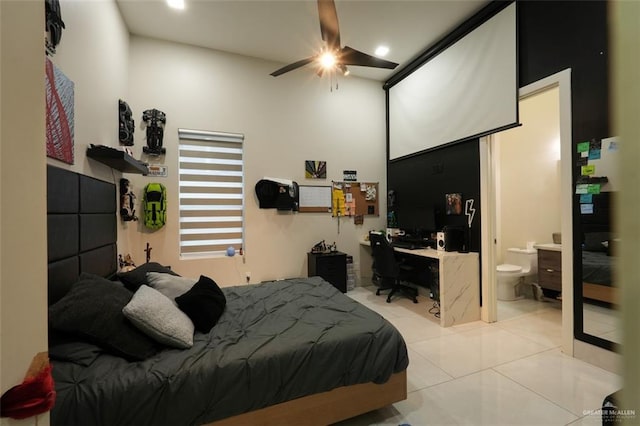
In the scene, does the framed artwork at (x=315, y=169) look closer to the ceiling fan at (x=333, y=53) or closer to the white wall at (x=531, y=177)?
the ceiling fan at (x=333, y=53)

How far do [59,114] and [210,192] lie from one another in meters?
2.20

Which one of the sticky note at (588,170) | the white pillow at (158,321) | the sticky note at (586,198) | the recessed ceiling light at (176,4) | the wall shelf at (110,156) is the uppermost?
the recessed ceiling light at (176,4)

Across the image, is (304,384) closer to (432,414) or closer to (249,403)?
(249,403)

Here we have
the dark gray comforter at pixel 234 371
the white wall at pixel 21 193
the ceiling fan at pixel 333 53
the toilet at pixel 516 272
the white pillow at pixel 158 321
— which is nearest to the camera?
the white wall at pixel 21 193

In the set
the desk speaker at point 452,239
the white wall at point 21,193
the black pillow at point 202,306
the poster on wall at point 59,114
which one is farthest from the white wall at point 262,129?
the white wall at point 21,193

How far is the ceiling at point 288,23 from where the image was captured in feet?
10.1

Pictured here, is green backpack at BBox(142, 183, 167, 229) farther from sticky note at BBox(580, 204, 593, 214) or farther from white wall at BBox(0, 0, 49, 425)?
sticky note at BBox(580, 204, 593, 214)

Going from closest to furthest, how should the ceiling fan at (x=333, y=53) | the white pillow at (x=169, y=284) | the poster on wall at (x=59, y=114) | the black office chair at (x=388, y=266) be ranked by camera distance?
the poster on wall at (x=59, y=114) → the white pillow at (x=169, y=284) → the ceiling fan at (x=333, y=53) → the black office chair at (x=388, y=266)

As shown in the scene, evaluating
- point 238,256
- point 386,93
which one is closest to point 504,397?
point 238,256

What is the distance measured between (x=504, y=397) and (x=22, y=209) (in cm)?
269

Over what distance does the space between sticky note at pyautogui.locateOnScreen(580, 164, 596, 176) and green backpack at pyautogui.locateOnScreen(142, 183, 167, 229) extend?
14.4 feet

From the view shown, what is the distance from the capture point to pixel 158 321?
1.54m

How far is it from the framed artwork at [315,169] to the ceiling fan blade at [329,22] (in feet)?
6.21

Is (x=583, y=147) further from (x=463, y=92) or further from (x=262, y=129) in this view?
(x=262, y=129)
